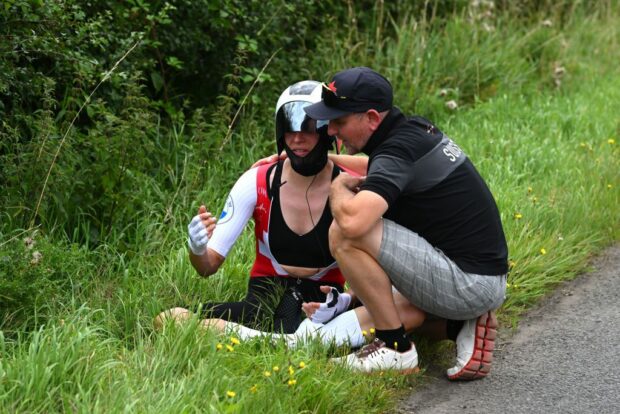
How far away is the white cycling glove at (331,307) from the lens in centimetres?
509

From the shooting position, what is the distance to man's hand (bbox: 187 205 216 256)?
4.88m

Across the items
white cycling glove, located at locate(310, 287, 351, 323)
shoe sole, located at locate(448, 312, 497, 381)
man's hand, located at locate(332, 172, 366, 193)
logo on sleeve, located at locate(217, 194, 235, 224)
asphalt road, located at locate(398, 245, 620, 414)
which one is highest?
man's hand, located at locate(332, 172, 366, 193)

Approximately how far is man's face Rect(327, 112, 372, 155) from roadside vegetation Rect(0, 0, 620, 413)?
95 cm

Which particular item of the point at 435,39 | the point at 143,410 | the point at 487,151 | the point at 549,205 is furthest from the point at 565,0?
the point at 143,410

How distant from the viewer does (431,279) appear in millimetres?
4879

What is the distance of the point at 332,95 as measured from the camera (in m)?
4.88

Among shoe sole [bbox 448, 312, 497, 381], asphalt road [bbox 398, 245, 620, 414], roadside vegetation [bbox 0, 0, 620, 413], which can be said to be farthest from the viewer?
shoe sole [bbox 448, 312, 497, 381]

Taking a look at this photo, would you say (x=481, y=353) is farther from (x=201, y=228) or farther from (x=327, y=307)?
(x=201, y=228)

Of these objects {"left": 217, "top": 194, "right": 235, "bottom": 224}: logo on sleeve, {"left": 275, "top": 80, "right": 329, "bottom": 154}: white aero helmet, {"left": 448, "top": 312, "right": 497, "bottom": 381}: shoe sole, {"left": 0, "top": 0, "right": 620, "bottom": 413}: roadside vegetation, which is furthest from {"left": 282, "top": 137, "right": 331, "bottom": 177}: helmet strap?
{"left": 448, "top": 312, "right": 497, "bottom": 381}: shoe sole

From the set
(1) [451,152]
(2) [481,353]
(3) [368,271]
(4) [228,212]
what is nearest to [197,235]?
(4) [228,212]

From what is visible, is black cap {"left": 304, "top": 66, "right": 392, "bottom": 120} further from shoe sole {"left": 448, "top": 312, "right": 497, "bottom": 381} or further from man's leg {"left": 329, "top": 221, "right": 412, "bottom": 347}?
shoe sole {"left": 448, "top": 312, "right": 497, "bottom": 381}

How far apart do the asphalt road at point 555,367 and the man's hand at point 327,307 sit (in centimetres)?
55

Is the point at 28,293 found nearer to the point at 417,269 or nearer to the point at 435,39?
the point at 417,269

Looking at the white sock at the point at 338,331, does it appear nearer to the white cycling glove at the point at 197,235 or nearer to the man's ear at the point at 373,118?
the white cycling glove at the point at 197,235
